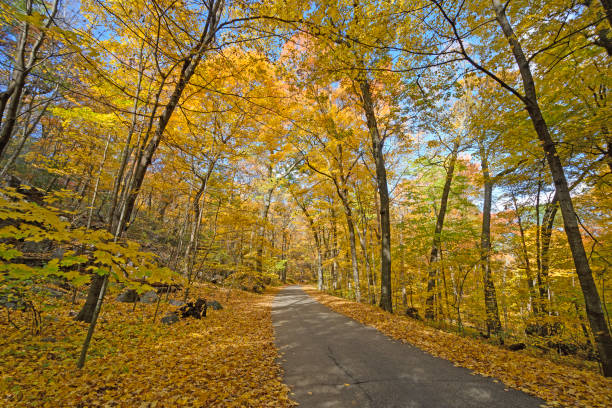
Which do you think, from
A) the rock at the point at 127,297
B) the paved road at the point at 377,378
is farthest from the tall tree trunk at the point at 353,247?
the rock at the point at 127,297

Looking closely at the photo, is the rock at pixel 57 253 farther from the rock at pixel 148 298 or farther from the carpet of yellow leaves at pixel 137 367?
the carpet of yellow leaves at pixel 137 367

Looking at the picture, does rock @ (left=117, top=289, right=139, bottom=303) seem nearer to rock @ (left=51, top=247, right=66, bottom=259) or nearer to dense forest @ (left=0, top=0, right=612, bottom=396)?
dense forest @ (left=0, top=0, right=612, bottom=396)

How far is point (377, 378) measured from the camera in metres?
3.69

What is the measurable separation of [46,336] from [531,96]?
11.6 m

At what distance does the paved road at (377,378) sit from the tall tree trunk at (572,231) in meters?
2.65

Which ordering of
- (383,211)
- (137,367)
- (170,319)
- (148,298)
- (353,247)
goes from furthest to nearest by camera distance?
(353,247), (383,211), (148,298), (170,319), (137,367)

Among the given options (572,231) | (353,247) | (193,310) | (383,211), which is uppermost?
(383,211)

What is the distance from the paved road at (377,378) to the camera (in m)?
3.09

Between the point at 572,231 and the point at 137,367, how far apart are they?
29.0ft

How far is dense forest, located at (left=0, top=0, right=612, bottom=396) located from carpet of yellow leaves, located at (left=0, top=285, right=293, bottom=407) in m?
0.51

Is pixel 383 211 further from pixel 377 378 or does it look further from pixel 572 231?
pixel 377 378

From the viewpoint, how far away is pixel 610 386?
11.3 ft

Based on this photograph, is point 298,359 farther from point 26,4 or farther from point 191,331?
point 26,4

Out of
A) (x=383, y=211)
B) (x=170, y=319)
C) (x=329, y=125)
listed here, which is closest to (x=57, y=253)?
(x=170, y=319)
